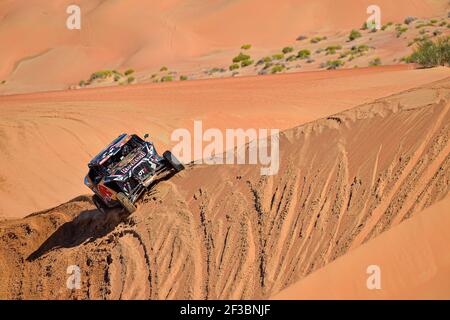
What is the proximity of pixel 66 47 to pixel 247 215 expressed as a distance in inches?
2240

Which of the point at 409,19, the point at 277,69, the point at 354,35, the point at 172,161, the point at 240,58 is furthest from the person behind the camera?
the point at 409,19

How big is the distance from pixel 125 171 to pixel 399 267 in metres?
6.66

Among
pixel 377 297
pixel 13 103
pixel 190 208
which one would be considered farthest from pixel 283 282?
pixel 13 103

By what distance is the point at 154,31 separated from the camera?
212 ft

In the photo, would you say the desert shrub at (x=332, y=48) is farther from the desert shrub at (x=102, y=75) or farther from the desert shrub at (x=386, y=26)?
the desert shrub at (x=102, y=75)

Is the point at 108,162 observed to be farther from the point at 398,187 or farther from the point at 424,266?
the point at 424,266

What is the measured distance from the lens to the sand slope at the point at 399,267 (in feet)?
29.7

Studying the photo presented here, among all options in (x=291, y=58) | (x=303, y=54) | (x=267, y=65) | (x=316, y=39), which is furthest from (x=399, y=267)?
(x=316, y=39)

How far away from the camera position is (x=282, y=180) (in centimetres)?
1317

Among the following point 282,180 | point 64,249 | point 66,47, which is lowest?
point 64,249

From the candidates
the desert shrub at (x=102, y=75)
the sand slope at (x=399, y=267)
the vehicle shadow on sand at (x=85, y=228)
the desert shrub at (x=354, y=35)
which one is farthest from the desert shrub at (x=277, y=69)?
the sand slope at (x=399, y=267)

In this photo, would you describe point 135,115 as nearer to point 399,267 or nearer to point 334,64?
point 334,64

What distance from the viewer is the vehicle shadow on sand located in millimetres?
14727

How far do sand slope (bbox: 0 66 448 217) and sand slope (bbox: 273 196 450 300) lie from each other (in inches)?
476
